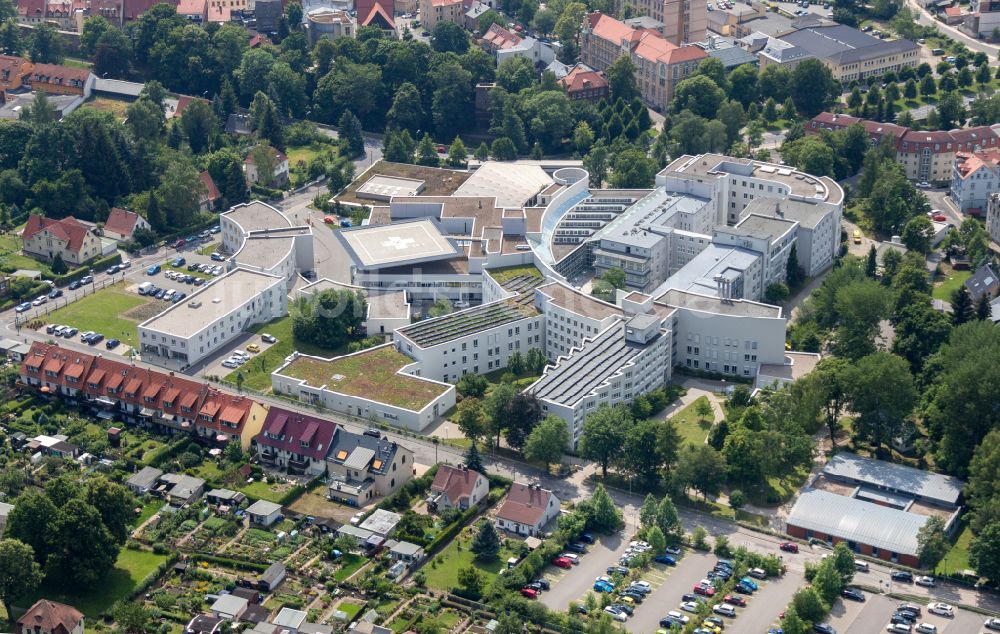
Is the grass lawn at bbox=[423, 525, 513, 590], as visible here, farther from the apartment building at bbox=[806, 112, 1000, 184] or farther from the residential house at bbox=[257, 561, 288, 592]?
the apartment building at bbox=[806, 112, 1000, 184]

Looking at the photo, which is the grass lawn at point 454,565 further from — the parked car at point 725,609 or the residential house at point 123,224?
the residential house at point 123,224

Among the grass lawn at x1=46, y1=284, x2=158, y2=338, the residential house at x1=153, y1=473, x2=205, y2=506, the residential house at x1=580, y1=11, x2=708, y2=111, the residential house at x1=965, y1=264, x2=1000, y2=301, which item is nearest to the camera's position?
the residential house at x1=153, y1=473, x2=205, y2=506

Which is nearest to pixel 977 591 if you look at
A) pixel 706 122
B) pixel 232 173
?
pixel 706 122

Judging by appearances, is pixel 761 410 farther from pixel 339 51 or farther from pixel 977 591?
pixel 339 51

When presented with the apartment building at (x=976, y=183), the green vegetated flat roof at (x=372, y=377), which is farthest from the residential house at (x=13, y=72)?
the apartment building at (x=976, y=183)

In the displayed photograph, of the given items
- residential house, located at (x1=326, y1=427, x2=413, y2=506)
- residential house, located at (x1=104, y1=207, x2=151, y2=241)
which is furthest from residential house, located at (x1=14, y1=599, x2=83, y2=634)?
residential house, located at (x1=104, y1=207, x2=151, y2=241)

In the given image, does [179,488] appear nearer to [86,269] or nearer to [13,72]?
[86,269]
